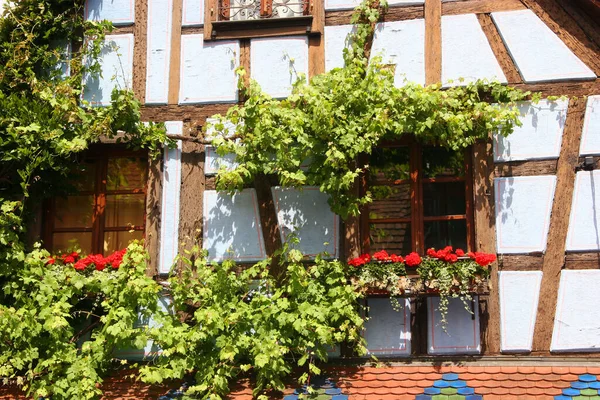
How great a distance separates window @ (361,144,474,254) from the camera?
7992 millimetres

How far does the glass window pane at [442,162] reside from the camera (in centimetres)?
809

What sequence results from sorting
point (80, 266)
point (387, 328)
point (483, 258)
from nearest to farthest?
1. point (483, 258)
2. point (387, 328)
3. point (80, 266)

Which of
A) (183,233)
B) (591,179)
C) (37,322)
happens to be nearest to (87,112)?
(183,233)

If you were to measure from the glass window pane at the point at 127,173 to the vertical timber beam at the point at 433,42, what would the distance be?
287cm

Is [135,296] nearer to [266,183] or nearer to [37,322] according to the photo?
[37,322]

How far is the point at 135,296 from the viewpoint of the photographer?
7.77m

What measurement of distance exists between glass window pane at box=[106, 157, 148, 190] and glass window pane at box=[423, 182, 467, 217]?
273 cm

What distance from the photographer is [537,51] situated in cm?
788

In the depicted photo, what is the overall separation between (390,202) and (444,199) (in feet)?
1.61

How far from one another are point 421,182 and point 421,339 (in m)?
1.43

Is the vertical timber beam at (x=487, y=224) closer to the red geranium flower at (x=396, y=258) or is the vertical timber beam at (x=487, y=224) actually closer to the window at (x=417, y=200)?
the window at (x=417, y=200)

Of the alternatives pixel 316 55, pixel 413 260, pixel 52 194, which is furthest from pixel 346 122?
pixel 52 194

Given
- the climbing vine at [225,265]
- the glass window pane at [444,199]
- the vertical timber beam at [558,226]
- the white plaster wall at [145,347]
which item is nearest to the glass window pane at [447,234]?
the glass window pane at [444,199]

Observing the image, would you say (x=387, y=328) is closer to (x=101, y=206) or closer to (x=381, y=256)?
(x=381, y=256)
